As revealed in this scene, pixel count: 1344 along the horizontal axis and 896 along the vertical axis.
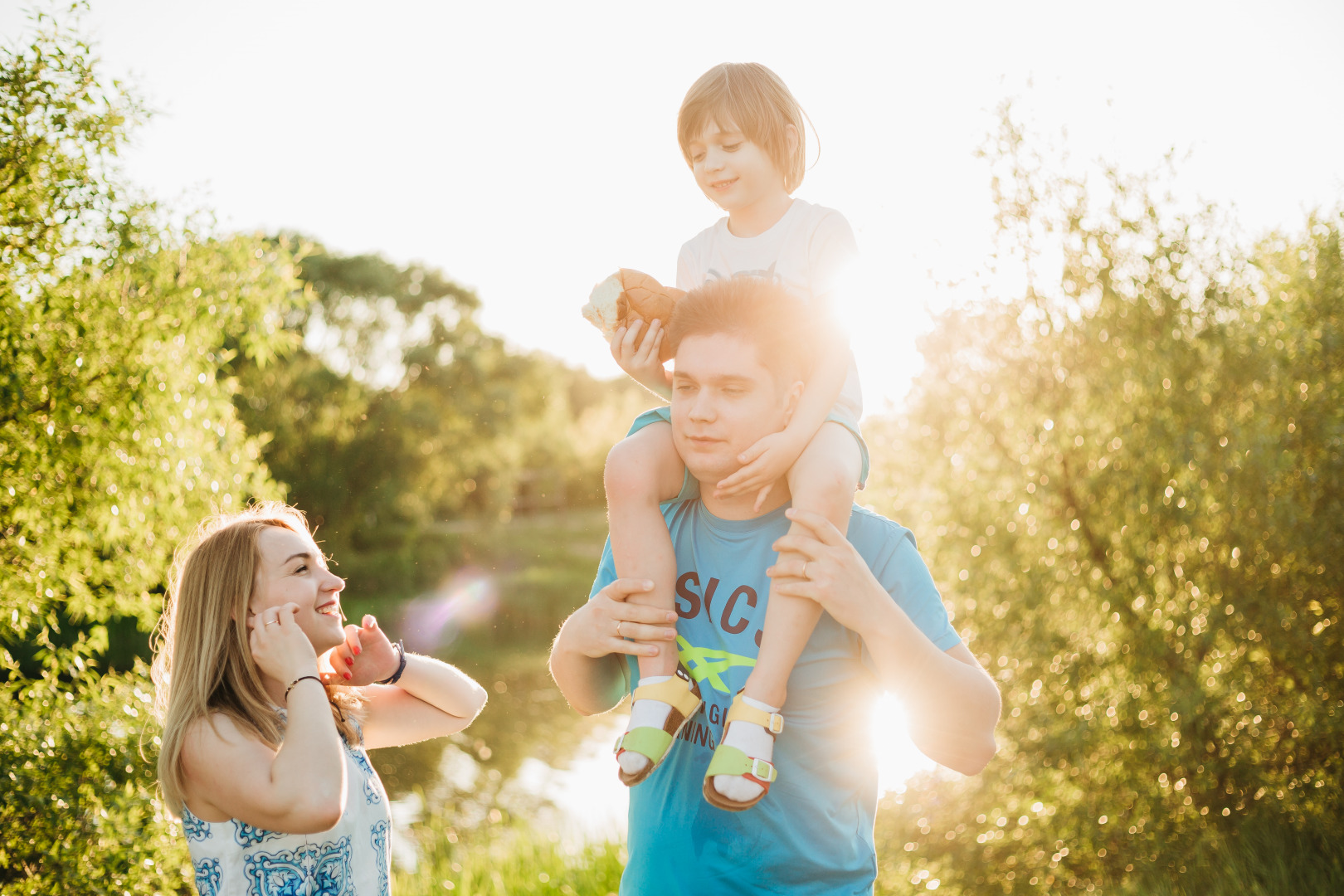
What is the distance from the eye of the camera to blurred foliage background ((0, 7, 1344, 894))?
4.02 meters

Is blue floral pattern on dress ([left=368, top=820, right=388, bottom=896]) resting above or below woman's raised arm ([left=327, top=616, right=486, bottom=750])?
below

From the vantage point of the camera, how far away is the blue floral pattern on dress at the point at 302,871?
2.00 meters

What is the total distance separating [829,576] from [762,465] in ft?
1.01

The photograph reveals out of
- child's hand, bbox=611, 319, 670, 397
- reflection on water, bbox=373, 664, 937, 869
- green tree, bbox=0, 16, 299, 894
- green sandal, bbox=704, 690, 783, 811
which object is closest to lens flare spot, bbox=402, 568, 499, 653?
reflection on water, bbox=373, 664, 937, 869

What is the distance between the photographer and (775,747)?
70.6 inches

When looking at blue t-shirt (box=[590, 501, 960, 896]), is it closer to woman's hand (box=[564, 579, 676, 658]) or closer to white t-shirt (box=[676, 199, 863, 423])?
woman's hand (box=[564, 579, 676, 658])

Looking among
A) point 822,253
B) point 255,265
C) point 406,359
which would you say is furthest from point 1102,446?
point 406,359

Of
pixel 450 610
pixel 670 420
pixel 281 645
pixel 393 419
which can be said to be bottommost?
pixel 281 645

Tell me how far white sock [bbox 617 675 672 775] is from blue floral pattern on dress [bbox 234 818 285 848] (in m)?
0.90

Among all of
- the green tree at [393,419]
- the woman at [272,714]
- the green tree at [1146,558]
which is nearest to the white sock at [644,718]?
the woman at [272,714]

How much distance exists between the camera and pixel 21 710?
12.8ft

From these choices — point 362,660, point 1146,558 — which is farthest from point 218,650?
point 1146,558

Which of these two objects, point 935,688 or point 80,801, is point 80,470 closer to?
point 80,801

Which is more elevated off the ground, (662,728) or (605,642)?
(605,642)
